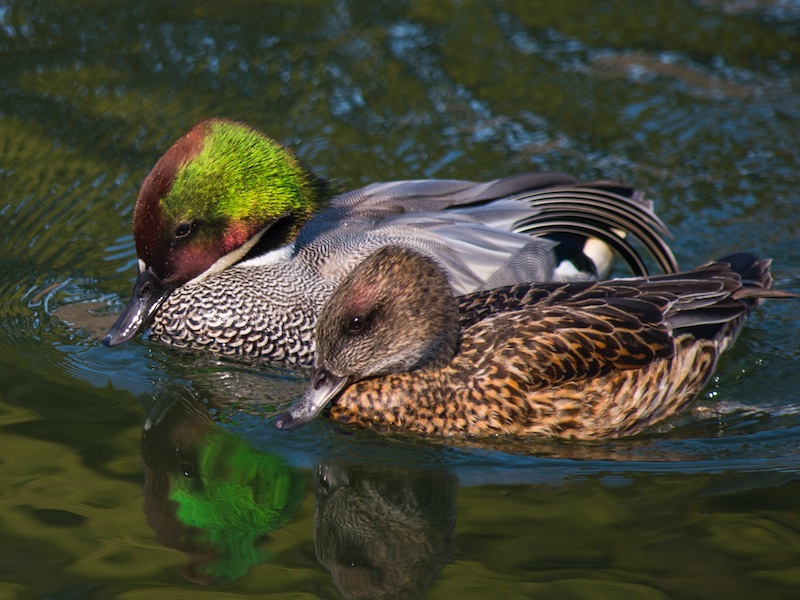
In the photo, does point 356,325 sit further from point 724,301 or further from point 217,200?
point 724,301

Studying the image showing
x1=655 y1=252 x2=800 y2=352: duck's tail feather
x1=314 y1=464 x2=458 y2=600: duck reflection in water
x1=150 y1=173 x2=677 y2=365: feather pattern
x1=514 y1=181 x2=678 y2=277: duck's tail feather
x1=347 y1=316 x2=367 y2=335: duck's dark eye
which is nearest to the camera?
x1=314 y1=464 x2=458 y2=600: duck reflection in water

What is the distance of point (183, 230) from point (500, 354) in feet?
6.05

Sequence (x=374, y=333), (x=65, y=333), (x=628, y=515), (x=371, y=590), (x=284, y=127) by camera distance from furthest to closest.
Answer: (x=284, y=127)
(x=65, y=333)
(x=374, y=333)
(x=628, y=515)
(x=371, y=590)

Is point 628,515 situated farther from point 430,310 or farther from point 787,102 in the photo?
point 787,102

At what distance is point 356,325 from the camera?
562 centimetres

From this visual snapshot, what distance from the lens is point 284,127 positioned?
920 cm

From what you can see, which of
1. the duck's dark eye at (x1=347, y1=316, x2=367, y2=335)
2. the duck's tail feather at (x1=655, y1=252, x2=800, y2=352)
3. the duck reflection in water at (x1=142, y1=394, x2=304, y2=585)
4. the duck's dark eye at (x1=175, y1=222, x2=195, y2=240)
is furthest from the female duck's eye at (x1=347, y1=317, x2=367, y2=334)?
the duck's tail feather at (x1=655, y1=252, x2=800, y2=352)

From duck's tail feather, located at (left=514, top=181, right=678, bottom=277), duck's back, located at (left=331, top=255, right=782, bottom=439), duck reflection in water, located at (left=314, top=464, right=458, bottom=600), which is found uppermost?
duck's tail feather, located at (left=514, top=181, right=678, bottom=277)

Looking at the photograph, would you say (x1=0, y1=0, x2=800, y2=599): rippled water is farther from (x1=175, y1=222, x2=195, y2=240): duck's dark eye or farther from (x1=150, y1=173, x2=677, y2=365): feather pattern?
(x1=175, y1=222, x2=195, y2=240): duck's dark eye

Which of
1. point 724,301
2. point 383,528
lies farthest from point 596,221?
point 383,528

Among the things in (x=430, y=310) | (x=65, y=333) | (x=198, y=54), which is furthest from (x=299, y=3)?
(x=430, y=310)

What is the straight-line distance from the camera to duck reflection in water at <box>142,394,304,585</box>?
4.82 metres

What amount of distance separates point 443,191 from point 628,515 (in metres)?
2.91

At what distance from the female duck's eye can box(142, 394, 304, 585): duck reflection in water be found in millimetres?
680
